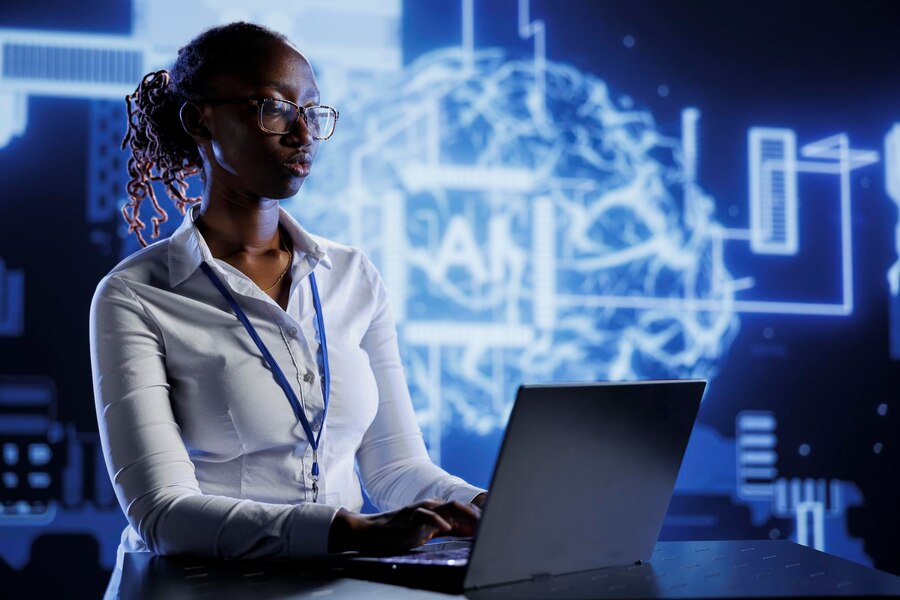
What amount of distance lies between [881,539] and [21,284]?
10.4 feet

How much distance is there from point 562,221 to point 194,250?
6.80 ft

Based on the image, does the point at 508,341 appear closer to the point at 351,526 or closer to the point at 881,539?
the point at 881,539

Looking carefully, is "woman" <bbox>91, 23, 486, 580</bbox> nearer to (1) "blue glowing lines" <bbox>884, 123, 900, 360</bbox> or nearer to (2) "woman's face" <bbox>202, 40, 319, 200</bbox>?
(2) "woman's face" <bbox>202, 40, 319, 200</bbox>

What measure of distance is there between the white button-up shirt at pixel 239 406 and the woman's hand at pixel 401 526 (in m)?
0.03

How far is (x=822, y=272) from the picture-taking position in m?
3.63

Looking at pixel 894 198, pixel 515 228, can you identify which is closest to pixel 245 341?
pixel 515 228

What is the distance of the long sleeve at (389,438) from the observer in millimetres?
1518

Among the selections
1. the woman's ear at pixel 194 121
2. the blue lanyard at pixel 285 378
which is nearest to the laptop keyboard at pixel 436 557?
the blue lanyard at pixel 285 378

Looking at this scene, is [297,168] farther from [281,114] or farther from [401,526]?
[401,526]

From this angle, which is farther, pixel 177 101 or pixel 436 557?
pixel 177 101

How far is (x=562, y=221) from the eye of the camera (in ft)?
11.0

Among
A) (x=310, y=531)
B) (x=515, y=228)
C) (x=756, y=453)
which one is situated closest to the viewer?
(x=310, y=531)

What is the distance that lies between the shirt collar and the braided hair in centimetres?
14

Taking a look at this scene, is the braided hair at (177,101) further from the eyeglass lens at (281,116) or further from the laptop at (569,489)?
A: the laptop at (569,489)
